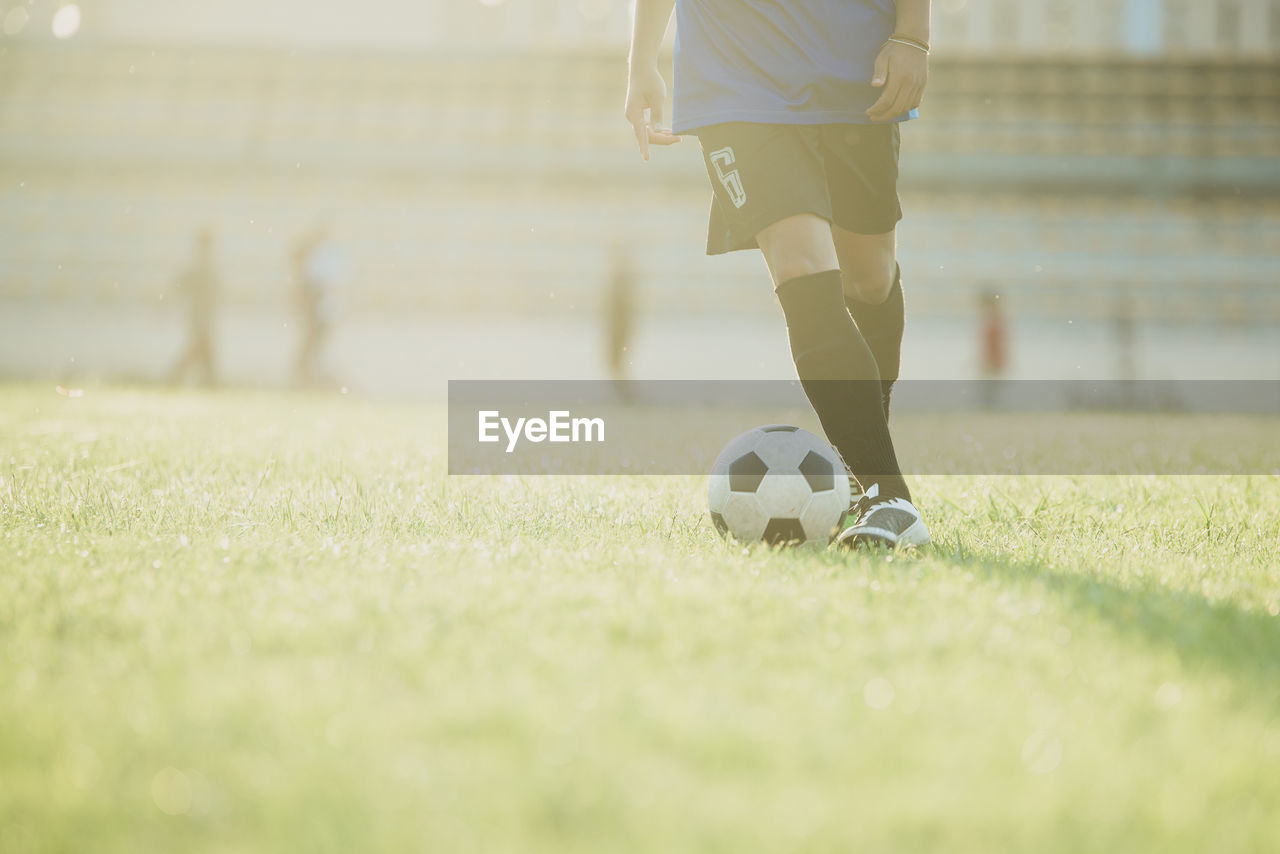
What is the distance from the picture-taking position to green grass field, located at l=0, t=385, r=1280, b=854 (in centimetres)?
111

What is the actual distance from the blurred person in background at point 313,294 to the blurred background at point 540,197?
11.8 metres

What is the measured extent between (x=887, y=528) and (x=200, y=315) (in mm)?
11798

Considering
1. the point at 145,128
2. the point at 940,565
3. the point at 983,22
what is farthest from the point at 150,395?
the point at 983,22

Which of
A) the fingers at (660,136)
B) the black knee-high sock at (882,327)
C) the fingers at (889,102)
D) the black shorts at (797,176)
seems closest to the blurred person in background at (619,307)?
the black knee-high sock at (882,327)

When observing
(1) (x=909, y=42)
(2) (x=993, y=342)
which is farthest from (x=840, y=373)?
(2) (x=993, y=342)

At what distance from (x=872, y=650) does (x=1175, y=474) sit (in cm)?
347

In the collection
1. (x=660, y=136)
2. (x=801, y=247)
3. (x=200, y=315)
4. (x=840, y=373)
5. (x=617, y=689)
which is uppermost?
(x=660, y=136)

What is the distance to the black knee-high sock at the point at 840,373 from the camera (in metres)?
2.62

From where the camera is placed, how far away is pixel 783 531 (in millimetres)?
2641

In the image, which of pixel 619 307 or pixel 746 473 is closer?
pixel 746 473

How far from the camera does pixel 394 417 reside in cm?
817

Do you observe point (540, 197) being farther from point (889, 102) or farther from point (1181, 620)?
point (1181, 620)
